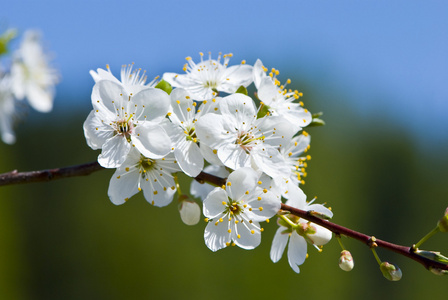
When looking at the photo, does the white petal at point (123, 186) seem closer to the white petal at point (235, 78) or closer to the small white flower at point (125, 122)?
the small white flower at point (125, 122)

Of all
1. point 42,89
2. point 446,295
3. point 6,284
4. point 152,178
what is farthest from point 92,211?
point 152,178

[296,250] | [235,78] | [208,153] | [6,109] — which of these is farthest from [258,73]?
[6,109]

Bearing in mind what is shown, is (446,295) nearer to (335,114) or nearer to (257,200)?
(335,114)

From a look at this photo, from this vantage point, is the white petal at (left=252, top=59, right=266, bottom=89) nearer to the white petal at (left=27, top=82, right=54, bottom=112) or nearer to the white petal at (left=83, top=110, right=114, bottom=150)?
the white petal at (left=83, top=110, right=114, bottom=150)

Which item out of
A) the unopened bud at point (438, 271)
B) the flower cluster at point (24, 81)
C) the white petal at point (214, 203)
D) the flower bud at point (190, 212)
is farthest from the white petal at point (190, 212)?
the flower cluster at point (24, 81)

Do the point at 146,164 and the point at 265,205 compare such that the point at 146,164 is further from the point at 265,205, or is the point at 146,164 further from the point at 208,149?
the point at 265,205

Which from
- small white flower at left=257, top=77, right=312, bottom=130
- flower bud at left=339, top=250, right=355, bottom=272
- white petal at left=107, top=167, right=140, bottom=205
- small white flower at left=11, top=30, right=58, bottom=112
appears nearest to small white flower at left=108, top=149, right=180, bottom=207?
white petal at left=107, top=167, right=140, bottom=205
